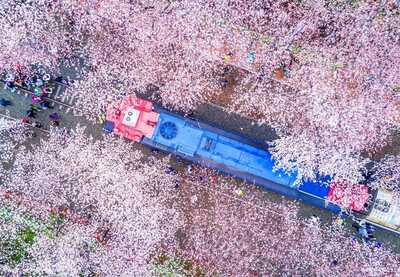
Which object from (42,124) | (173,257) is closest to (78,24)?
(42,124)

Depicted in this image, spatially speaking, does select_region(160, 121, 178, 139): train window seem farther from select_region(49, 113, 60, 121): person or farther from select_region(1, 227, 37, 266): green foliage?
select_region(1, 227, 37, 266): green foliage

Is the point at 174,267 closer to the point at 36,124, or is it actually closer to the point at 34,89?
the point at 36,124

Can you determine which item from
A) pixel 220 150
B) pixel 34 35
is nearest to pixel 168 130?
pixel 220 150

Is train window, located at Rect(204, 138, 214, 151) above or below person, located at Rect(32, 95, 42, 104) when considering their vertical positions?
above

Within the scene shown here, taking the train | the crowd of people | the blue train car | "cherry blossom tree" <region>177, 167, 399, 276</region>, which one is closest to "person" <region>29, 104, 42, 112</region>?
the crowd of people

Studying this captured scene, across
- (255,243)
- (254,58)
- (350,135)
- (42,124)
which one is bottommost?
(255,243)

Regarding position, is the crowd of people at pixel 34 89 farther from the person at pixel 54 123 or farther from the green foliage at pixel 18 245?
the green foliage at pixel 18 245

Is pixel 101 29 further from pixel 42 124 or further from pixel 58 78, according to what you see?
pixel 42 124

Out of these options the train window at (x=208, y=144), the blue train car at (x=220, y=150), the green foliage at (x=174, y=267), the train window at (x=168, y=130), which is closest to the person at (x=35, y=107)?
the blue train car at (x=220, y=150)

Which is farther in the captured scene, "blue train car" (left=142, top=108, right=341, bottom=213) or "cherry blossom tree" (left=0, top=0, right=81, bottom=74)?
"cherry blossom tree" (left=0, top=0, right=81, bottom=74)
